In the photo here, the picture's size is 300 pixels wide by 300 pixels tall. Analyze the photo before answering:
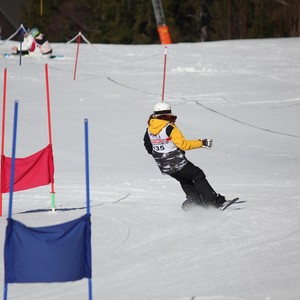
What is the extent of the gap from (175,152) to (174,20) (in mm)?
50403

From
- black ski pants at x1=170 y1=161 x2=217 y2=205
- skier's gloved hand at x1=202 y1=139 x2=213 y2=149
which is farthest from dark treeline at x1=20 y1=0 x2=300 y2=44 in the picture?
skier's gloved hand at x1=202 y1=139 x2=213 y2=149

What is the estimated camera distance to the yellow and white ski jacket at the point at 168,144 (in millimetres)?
11727

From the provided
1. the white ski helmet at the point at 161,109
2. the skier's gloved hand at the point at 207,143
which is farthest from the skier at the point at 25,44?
the skier's gloved hand at the point at 207,143

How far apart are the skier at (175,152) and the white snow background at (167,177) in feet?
0.88

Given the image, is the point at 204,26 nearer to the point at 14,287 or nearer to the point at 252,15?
the point at 252,15

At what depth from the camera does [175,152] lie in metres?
12.0

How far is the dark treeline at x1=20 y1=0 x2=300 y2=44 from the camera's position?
55.3 metres

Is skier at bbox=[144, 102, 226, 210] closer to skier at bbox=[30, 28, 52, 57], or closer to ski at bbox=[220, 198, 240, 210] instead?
ski at bbox=[220, 198, 240, 210]

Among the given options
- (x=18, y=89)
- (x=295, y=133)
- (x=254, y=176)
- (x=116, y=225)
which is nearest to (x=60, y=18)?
(x=18, y=89)

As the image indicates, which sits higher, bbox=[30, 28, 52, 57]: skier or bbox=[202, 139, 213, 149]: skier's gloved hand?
bbox=[202, 139, 213, 149]: skier's gloved hand

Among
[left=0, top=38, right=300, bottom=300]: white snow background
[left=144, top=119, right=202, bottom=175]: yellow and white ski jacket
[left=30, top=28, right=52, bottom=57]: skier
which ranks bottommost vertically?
[left=0, top=38, right=300, bottom=300]: white snow background

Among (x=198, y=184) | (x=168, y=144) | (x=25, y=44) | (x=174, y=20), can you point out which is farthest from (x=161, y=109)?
(x=174, y=20)

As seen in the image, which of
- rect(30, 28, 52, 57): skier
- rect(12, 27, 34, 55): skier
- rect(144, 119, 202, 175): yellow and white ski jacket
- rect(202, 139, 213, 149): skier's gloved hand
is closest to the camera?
rect(202, 139, 213, 149): skier's gloved hand

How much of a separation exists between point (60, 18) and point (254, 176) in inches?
2213
